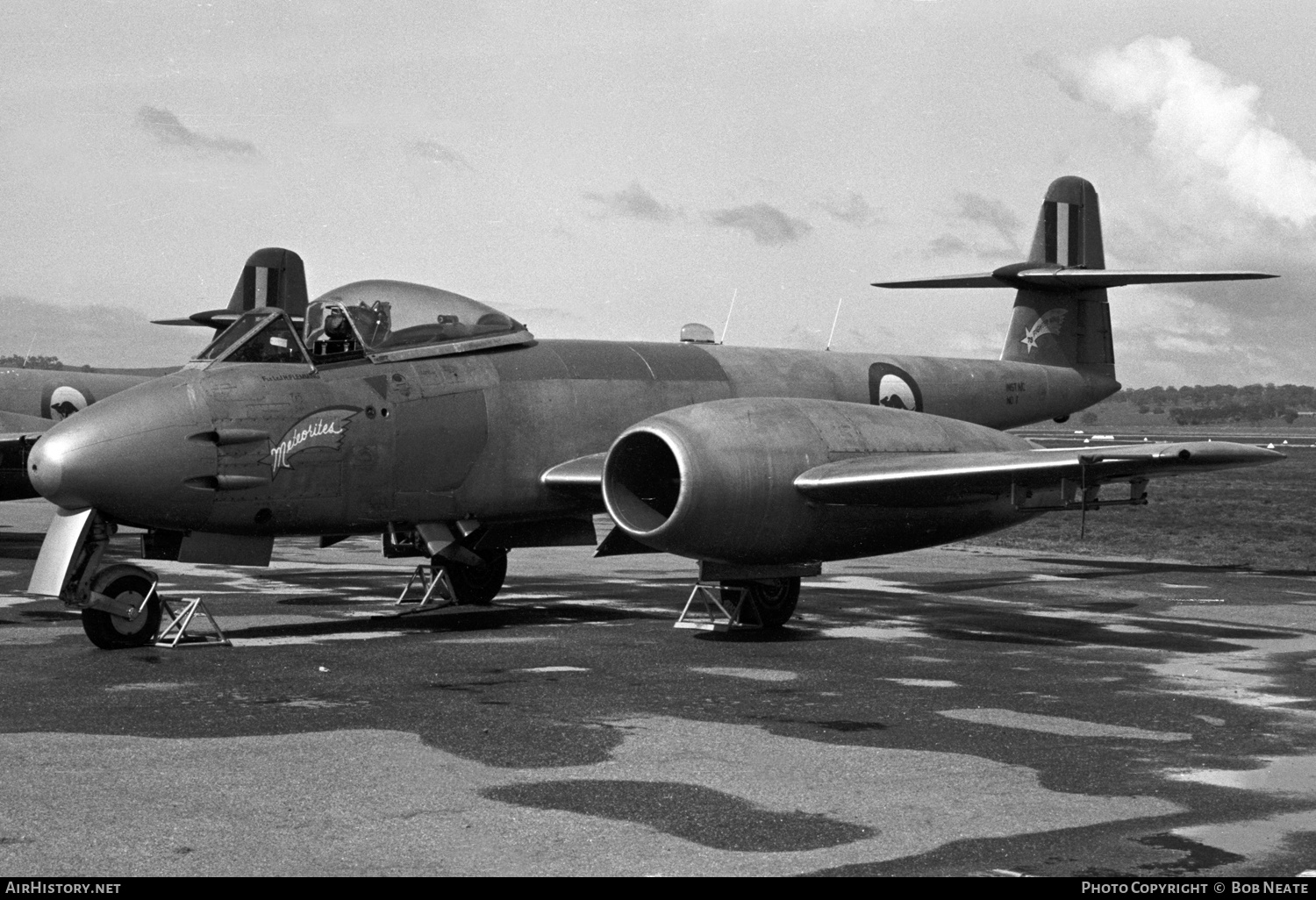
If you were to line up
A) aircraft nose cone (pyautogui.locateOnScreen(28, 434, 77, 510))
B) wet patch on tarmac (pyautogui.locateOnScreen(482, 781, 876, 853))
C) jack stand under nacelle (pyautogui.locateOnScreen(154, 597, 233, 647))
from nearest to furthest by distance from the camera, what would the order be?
wet patch on tarmac (pyautogui.locateOnScreen(482, 781, 876, 853)) < aircraft nose cone (pyautogui.locateOnScreen(28, 434, 77, 510)) < jack stand under nacelle (pyautogui.locateOnScreen(154, 597, 233, 647))

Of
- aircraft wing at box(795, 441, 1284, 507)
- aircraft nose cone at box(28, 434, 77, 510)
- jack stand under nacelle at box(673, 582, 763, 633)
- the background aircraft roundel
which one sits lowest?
jack stand under nacelle at box(673, 582, 763, 633)

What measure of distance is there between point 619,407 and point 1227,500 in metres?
33.3

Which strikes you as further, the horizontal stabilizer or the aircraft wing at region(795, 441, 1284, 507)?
the horizontal stabilizer

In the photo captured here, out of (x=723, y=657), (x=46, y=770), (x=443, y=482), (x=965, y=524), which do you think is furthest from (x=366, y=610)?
(x=46, y=770)

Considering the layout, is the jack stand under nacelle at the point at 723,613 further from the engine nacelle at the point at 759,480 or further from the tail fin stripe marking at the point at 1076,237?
the tail fin stripe marking at the point at 1076,237

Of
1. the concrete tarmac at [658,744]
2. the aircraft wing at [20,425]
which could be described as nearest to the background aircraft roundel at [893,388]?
the concrete tarmac at [658,744]

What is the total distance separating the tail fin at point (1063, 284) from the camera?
20750 millimetres

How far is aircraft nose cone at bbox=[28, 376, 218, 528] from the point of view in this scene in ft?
37.8

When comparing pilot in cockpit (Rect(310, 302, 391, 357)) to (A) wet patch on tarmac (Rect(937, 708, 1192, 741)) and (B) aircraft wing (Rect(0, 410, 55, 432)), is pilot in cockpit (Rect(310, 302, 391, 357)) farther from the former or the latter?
(B) aircraft wing (Rect(0, 410, 55, 432))

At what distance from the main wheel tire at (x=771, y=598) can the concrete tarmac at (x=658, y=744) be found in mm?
235

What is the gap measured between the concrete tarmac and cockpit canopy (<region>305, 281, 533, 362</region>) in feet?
8.38

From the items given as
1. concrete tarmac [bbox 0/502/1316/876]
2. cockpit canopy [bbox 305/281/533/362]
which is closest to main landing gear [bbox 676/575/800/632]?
concrete tarmac [bbox 0/502/1316/876]

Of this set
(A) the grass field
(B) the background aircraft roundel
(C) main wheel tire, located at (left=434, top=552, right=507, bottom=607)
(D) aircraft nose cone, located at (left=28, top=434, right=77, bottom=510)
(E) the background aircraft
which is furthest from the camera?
(A) the grass field

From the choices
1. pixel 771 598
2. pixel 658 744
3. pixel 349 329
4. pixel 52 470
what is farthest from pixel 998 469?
pixel 52 470
